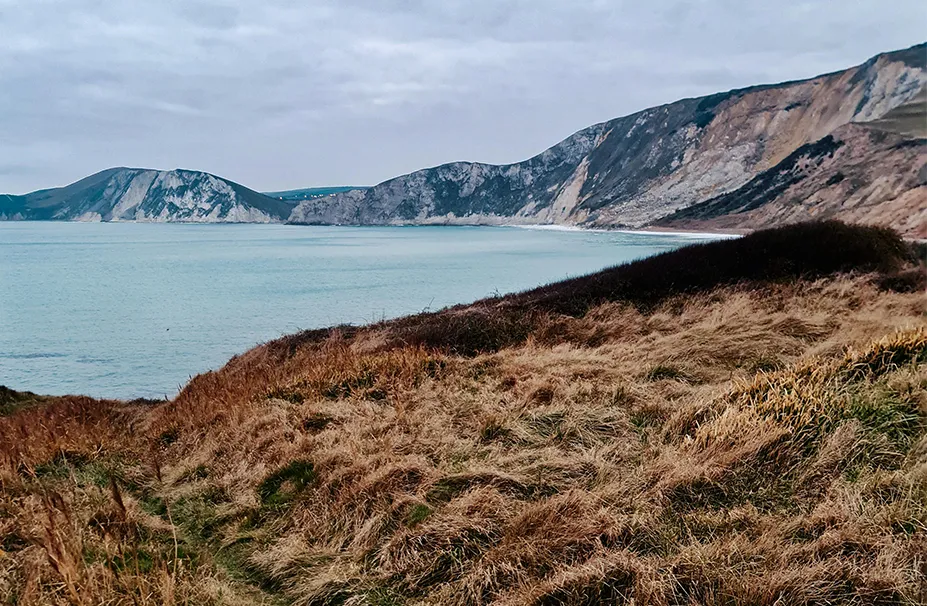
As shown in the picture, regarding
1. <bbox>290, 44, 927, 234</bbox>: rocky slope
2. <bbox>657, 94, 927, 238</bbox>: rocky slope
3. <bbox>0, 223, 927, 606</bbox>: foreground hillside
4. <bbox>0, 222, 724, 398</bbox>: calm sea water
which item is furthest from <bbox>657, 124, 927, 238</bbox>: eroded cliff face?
<bbox>0, 223, 927, 606</bbox>: foreground hillside

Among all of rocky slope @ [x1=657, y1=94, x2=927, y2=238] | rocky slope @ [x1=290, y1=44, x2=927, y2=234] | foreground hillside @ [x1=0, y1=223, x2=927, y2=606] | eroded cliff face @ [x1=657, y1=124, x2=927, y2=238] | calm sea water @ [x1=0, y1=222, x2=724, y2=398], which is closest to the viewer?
foreground hillside @ [x1=0, y1=223, x2=927, y2=606]

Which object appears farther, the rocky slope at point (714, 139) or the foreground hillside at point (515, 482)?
the rocky slope at point (714, 139)

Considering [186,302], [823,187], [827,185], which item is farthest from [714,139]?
[186,302]

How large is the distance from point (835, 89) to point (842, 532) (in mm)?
155701

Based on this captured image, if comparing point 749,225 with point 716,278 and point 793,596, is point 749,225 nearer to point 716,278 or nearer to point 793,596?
point 716,278

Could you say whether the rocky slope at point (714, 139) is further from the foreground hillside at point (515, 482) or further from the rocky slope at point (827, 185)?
the foreground hillside at point (515, 482)

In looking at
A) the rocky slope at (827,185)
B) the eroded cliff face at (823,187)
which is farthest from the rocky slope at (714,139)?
the eroded cliff face at (823,187)

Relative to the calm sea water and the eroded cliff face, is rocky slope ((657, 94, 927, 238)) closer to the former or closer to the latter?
the eroded cliff face

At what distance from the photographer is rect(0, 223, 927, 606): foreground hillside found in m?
3.62

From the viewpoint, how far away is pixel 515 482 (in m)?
5.01

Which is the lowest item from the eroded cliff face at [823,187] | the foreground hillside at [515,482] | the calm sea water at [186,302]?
the calm sea water at [186,302]

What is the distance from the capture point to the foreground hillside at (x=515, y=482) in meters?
3.62

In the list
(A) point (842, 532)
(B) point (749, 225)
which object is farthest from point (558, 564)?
(B) point (749, 225)

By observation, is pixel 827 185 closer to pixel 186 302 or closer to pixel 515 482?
pixel 186 302
